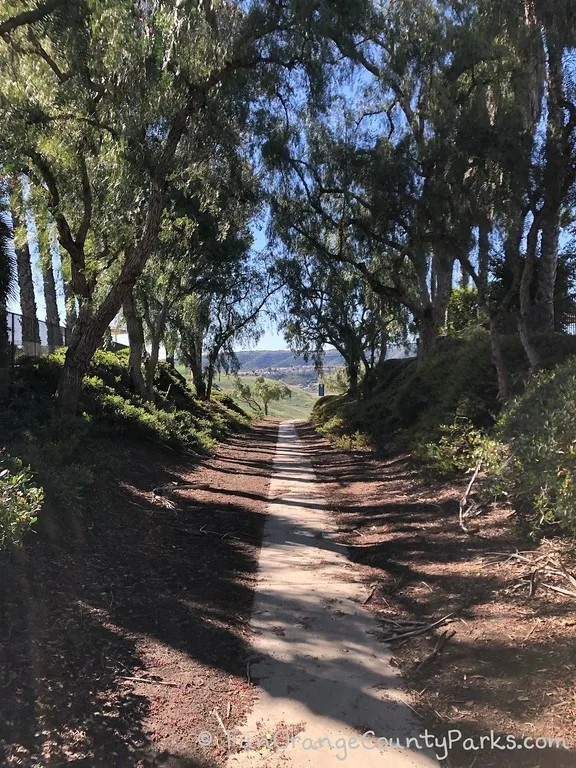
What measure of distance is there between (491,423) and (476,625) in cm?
709

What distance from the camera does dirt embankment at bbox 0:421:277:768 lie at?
327cm

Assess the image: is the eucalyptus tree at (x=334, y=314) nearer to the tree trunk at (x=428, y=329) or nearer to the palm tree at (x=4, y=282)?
the tree trunk at (x=428, y=329)

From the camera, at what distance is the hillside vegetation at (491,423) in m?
5.31

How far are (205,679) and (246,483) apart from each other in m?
9.35

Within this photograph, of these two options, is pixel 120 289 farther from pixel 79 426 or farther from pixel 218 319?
pixel 218 319

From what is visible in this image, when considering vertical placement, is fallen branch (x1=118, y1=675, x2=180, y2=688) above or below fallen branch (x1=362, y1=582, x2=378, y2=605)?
above

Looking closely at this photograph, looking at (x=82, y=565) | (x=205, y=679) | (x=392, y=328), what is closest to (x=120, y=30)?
(x=82, y=565)

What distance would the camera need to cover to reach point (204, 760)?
3.19 metres

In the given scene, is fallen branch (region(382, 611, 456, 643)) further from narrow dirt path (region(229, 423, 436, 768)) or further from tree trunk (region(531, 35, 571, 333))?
tree trunk (region(531, 35, 571, 333))

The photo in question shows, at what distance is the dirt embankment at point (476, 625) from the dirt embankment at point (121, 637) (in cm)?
142

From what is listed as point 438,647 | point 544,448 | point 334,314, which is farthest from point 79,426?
point 334,314

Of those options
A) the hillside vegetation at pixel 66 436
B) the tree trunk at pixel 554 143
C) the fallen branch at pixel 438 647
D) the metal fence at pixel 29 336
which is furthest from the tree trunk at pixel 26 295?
the fallen branch at pixel 438 647

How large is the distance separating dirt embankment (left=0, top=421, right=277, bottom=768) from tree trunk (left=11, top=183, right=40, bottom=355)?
8.81 m

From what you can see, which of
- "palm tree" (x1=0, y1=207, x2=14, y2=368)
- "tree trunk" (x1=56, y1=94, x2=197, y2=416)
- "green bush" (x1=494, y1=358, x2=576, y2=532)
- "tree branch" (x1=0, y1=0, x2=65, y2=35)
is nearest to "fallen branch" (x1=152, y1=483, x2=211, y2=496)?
"tree trunk" (x1=56, y1=94, x2=197, y2=416)
